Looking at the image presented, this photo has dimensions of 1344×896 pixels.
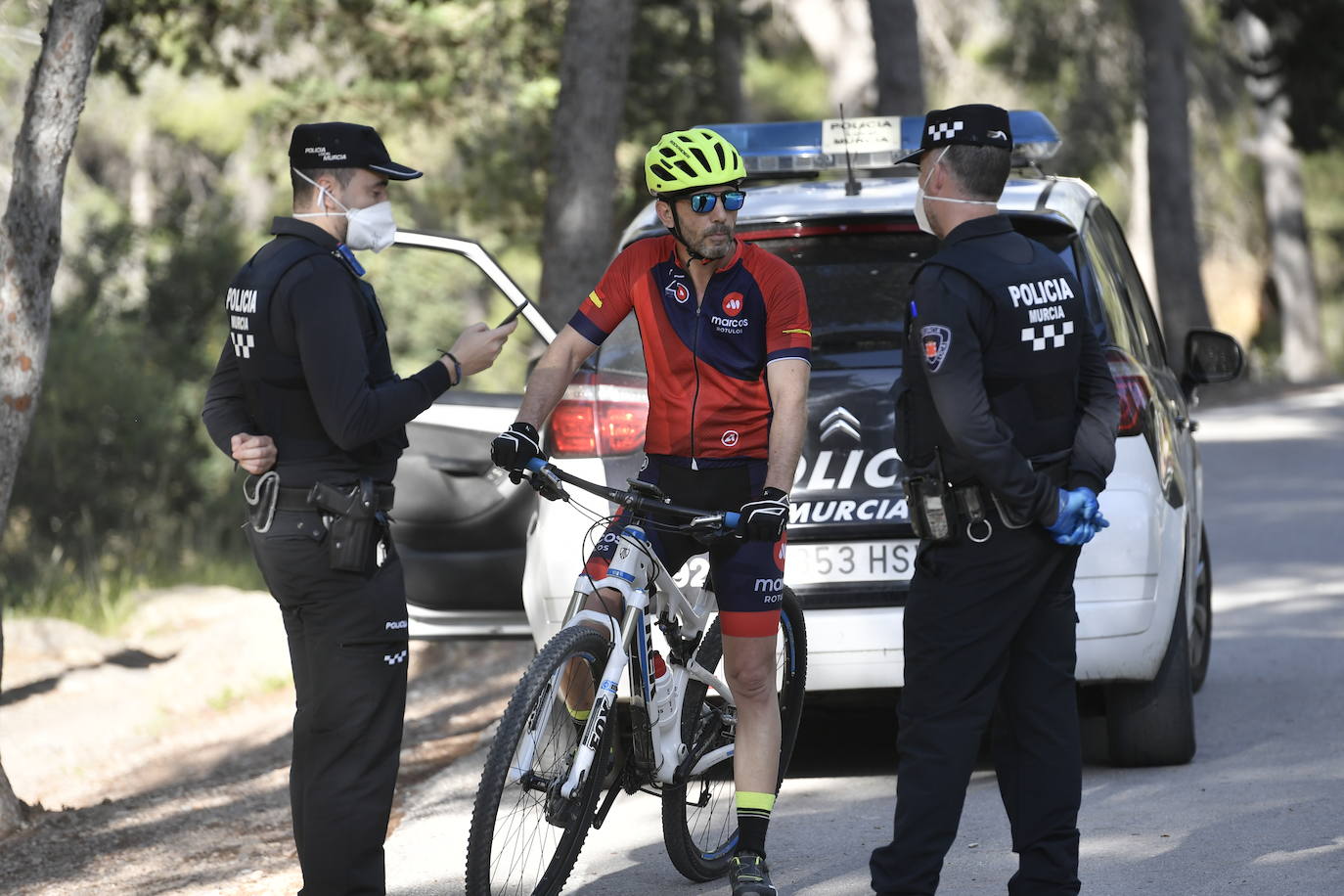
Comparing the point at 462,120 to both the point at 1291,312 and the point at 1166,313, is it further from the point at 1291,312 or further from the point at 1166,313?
the point at 1291,312

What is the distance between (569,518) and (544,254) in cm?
525

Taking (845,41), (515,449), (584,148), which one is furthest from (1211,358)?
(845,41)

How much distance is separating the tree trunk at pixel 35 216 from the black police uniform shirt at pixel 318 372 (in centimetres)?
207

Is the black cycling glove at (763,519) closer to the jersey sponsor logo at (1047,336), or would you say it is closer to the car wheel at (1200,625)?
the jersey sponsor logo at (1047,336)

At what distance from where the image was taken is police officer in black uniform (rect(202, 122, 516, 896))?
3.98 m

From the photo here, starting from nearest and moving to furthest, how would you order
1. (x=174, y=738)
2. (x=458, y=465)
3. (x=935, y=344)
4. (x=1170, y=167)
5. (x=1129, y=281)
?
(x=935, y=344) → (x=1129, y=281) → (x=458, y=465) → (x=174, y=738) → (x=1170, y=167)

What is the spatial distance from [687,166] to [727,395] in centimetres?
58

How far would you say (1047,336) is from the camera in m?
4.01

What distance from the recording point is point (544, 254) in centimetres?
1065

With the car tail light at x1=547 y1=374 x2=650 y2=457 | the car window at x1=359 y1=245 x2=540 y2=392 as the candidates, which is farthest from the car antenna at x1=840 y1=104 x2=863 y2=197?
the car window at x1=359 y1=245 x2=540 y2=392

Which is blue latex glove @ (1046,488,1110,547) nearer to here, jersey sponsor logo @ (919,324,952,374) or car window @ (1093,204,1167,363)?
jersey sponsor logo @ (919,324,952,374)

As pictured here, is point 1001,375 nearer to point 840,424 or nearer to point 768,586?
point 768,586

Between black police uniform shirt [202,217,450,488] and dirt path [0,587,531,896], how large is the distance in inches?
55.6

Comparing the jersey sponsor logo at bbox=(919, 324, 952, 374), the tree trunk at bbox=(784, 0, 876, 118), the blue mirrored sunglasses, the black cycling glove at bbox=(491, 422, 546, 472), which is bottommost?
the black cycling glove at bbox=(491, 422, 546, 472)
